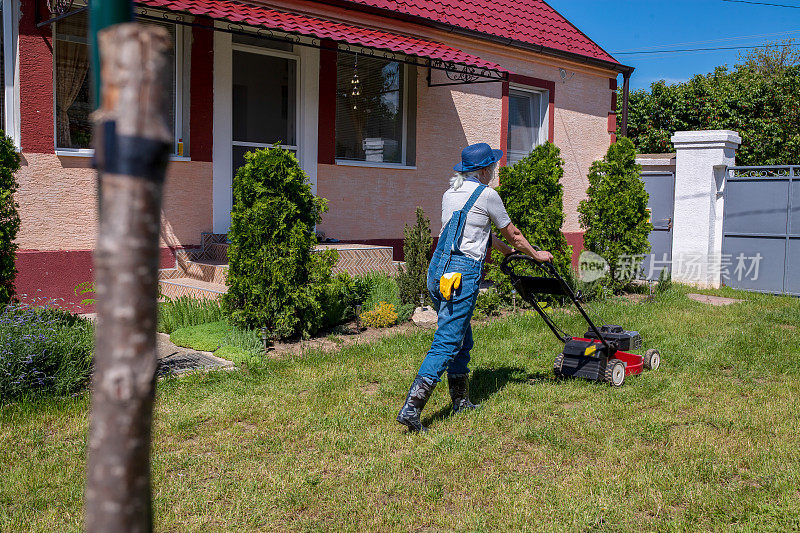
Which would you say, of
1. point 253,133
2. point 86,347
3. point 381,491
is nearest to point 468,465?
point 381,491

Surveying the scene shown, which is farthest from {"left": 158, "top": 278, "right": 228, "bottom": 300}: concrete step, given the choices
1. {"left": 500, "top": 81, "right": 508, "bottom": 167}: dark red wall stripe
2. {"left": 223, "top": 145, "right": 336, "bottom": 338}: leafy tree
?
{"left": 500, "top": 81, "right": 508, "bottom": 167}: dark red wall stripe

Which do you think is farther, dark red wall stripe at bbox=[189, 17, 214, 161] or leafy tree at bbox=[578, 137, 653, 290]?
leafy tree at bbox=[578, 137, 653, 290]

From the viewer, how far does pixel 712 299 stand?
11648mm

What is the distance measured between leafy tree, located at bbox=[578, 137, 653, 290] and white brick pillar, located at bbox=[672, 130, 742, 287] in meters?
1.68

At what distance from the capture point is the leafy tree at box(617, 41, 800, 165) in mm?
24156

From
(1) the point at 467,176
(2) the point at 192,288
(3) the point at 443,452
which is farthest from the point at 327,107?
(3) the point at 443,452

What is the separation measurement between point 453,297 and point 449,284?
136 millimetres

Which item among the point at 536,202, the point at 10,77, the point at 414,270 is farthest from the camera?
the point at 536,202

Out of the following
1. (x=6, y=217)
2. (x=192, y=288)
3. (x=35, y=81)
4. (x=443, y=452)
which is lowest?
(x=443, y=452)

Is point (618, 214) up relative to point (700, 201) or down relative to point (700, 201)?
down

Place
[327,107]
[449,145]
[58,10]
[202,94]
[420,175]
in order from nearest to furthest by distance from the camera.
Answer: [58,10] → [202,94] → [327,107] → [420,175] → [449,145]

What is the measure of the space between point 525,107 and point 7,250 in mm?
10575

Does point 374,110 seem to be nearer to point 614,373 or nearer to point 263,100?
point 263,100

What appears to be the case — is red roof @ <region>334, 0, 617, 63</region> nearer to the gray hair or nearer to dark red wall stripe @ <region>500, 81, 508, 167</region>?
dark red wall stripe @ <region>500, 81, 508, 167</region>
